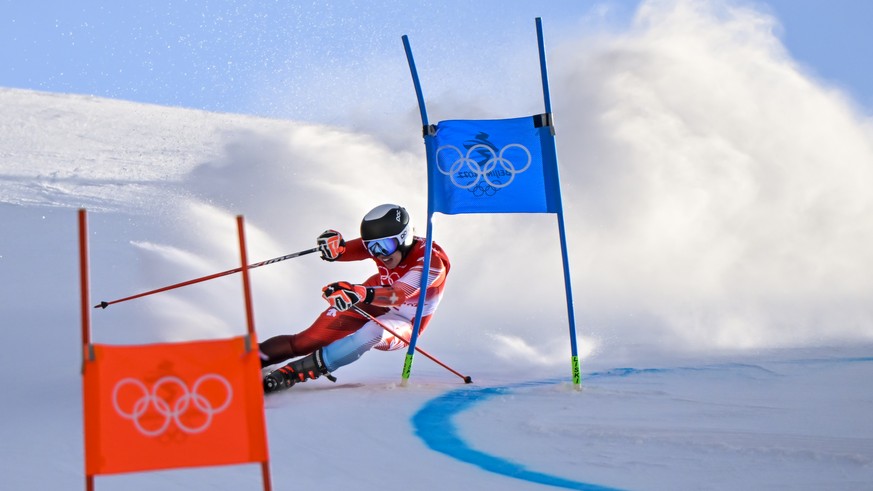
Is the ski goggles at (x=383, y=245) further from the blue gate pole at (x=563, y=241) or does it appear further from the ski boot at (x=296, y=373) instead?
the blue gate pole at (x=563, y=241)

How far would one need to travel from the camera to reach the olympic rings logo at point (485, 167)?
5.24m

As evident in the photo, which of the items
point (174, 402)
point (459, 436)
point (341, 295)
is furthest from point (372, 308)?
point (174, 402)

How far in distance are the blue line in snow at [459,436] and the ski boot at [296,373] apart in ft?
2.19

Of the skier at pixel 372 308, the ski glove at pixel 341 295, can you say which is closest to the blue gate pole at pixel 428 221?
the skier at pixel 372 308

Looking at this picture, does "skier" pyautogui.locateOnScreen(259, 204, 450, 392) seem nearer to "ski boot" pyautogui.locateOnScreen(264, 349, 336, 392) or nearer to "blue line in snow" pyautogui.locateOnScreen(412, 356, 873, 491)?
"ski boot" pyautogui.locateOnScreen(264, 349, 336, 392)

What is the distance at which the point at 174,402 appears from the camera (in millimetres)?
2377

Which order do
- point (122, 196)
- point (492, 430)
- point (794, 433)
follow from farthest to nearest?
point (122, 196) < point (492, 430) < point (794, 433)

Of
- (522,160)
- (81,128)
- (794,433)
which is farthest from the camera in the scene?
(81,128)

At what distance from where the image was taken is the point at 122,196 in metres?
11.5

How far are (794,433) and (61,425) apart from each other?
302 cm

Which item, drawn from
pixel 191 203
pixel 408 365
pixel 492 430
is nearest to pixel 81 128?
pixel 191 203

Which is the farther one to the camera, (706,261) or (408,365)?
(706,261)

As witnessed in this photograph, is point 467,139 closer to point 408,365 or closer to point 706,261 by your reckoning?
point 408,365

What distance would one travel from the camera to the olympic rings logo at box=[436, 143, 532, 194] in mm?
5242
